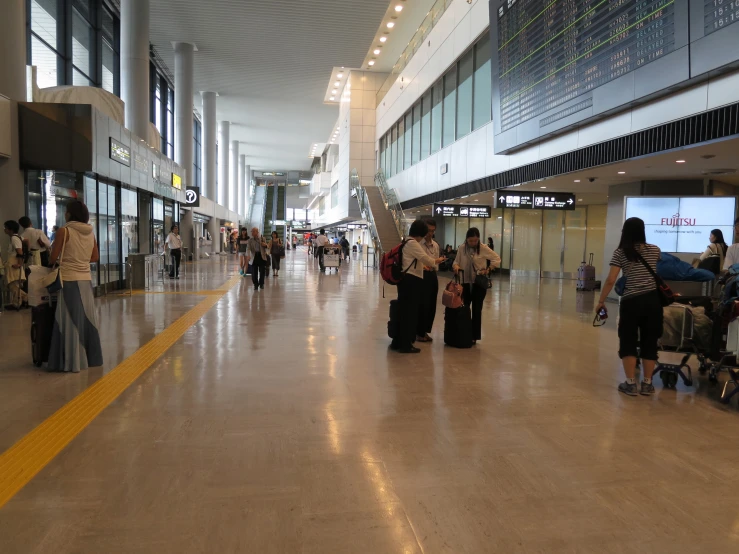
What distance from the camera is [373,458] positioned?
11.7 feet

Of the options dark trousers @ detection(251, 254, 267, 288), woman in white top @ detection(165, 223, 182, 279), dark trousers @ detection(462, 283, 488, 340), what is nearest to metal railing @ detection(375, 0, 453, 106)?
dark trousers @ detection(251, 254, 267, 288)

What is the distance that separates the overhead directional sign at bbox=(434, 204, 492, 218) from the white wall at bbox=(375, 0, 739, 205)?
2.42 feet

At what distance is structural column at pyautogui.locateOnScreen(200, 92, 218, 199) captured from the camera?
1364 inches

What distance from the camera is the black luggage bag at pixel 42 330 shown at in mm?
5691

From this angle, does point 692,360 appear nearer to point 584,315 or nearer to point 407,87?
point 584,315

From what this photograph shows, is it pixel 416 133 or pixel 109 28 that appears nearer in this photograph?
pixel 109 28

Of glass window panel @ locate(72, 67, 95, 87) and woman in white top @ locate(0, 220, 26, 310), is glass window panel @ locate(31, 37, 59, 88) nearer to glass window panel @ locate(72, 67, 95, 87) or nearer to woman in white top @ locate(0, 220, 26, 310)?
glass window panel @ locate(72, 67, 95, 87)

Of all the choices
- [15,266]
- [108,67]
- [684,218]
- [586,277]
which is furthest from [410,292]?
[108,67]

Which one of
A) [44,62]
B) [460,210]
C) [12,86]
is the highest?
[44,62]

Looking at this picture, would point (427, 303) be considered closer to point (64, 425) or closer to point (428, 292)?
point (428, 292)

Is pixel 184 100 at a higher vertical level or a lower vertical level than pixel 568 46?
higher

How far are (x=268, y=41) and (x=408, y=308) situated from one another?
22.0 meters

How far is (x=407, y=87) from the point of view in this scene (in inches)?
989

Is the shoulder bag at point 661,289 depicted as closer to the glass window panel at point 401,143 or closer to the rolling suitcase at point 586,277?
the rolling suitcase at point 586,277
